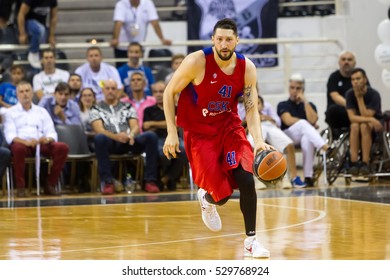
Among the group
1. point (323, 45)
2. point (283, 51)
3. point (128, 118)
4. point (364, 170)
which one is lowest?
point (364, 170)

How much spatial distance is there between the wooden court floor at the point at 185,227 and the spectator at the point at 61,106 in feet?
3.84

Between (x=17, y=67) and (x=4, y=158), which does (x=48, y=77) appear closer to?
(x=17, y=67)

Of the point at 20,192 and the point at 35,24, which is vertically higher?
the point at 35,24

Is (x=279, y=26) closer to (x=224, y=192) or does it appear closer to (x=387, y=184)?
(x=387, y=184)

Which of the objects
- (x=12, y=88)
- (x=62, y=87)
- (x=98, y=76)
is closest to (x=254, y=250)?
(x=62, y=87)

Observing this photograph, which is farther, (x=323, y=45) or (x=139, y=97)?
(x=323, y=45)

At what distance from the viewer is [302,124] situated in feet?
44.8

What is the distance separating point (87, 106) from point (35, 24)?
207 centimetres

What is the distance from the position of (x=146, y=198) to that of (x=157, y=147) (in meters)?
1.08

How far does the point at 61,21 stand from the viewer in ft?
59.3

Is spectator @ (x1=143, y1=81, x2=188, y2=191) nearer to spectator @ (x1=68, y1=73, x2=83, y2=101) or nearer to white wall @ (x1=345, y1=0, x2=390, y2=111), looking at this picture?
spectator @ (x1=68, y1=73, x2=83, y2=101)

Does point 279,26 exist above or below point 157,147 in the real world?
above

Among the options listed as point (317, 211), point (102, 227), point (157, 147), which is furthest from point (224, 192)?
point (157, 147)

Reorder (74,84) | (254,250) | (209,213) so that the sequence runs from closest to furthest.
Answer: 1. (254,250)
2. (209,213)
3. (74,84)
